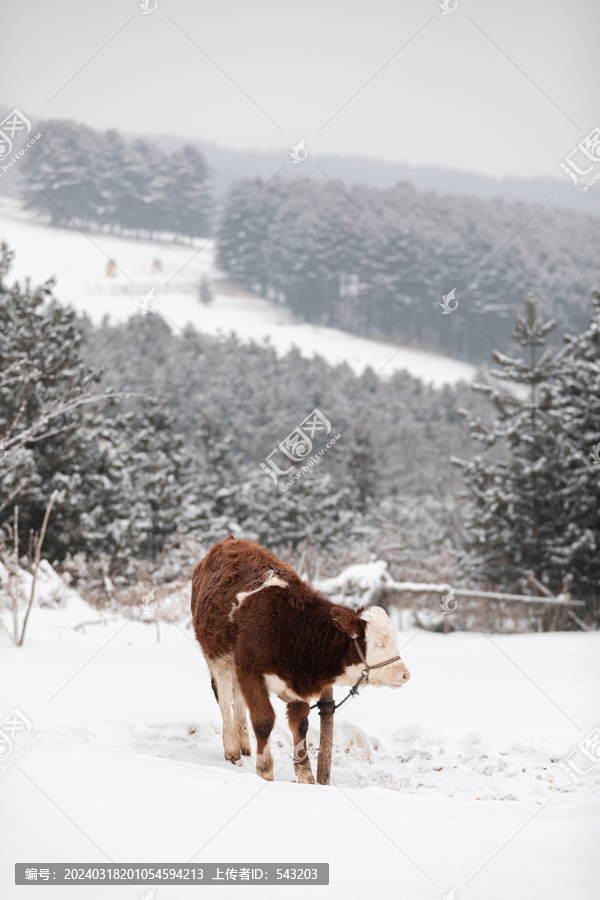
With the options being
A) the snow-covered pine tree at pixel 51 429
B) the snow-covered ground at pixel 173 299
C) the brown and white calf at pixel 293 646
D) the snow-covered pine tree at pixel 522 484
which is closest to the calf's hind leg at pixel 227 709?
the brown and white calf at pixel 293 646

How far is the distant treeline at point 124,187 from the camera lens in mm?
87750

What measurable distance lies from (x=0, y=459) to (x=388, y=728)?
355 centimetres

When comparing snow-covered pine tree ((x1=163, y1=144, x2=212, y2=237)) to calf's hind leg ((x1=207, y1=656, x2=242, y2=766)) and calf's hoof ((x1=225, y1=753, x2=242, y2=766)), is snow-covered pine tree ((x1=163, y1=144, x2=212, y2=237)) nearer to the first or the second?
calf's hind leg ((x1=207, y1=656, x2=242, y2=766))

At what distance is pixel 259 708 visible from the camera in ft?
14.8

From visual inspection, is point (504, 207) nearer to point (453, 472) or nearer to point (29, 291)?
point (453, 472)

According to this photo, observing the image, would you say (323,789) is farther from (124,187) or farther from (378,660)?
(124,187)

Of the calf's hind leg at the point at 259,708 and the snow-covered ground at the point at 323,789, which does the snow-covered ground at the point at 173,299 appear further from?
the calf's hind leg at the point at 259,708

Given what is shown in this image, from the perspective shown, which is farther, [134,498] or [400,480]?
[400,480]

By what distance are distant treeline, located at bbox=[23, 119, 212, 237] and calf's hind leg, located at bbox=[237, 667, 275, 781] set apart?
89.3 m

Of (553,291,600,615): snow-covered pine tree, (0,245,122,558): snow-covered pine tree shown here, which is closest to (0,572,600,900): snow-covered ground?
(553,291,600,615): snow-covered pine tree

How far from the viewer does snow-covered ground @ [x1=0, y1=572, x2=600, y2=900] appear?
3045 millimetres

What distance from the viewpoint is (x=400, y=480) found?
4272cm

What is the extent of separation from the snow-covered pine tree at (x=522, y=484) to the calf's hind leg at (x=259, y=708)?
14.8 metres

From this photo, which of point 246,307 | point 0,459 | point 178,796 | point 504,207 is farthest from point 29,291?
point 504,207
